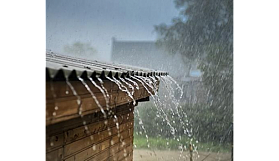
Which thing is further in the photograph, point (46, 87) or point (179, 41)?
point (179, 41)

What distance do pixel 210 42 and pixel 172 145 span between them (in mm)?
4881

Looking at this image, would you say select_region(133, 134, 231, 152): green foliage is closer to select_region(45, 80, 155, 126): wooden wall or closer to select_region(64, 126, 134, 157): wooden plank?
select_region(64, 126, 134, 157): wooden plank

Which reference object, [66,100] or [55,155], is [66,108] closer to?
[66,100]

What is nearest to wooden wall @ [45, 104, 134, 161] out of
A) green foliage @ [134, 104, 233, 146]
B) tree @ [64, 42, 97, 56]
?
green foliage @ [134, 104, 233, 146]

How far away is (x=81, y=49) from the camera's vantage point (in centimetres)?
1720

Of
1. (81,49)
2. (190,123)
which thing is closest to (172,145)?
(190,123)

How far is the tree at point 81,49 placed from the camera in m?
16.9

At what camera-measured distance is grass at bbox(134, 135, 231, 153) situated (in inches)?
480

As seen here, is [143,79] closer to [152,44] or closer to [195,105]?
[195,105]

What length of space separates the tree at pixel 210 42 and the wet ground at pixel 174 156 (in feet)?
4.09
